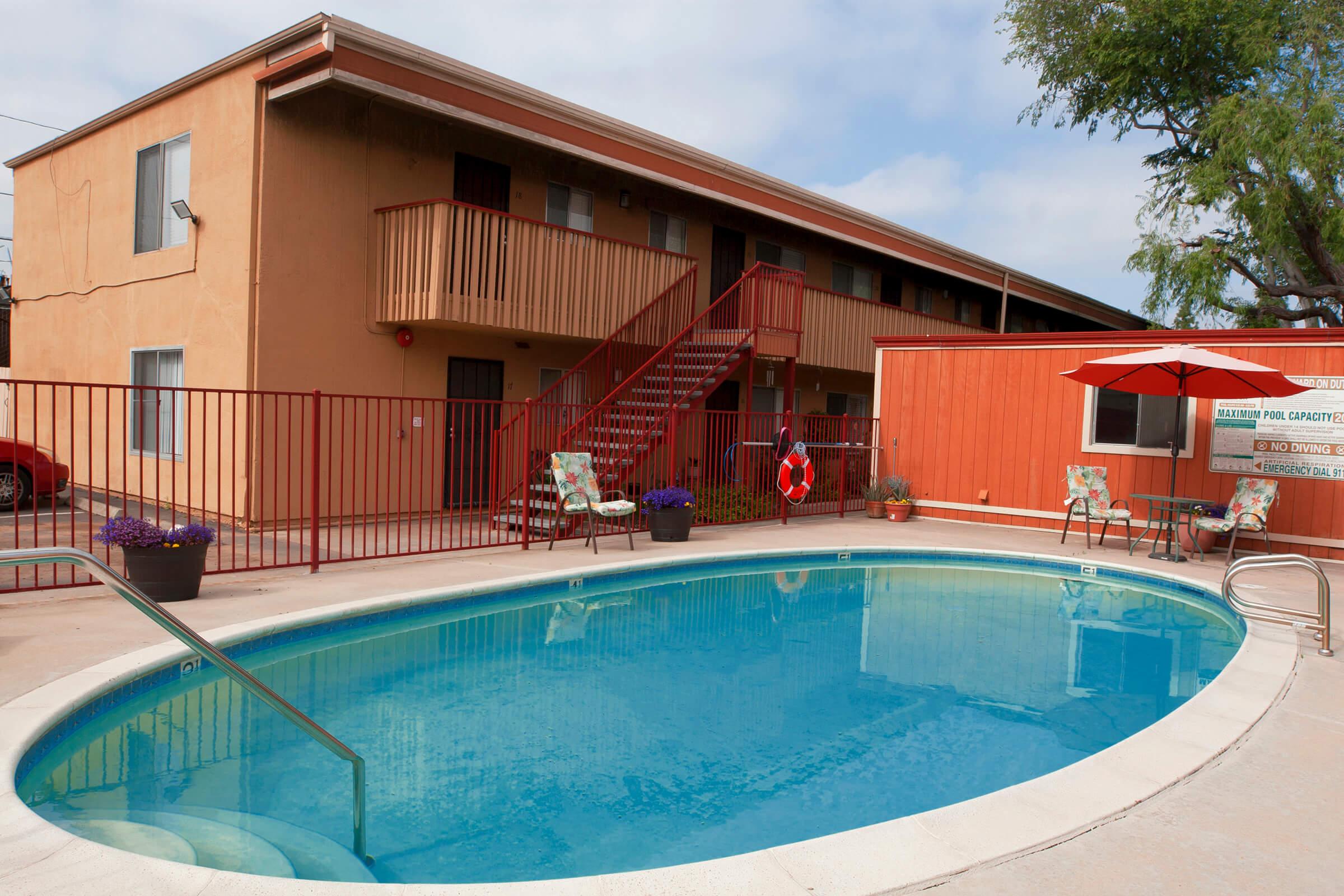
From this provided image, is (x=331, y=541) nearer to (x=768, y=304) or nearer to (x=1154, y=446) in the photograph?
(x=768, y=304)

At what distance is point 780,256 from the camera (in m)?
17.3

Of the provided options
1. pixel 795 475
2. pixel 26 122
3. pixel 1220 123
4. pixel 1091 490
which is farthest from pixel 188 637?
pixel 1220 123

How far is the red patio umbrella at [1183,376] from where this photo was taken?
9.21 m

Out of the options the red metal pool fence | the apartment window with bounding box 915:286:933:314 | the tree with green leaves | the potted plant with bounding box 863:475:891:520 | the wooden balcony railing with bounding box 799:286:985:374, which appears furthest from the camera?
the apartment window with bounding box 915:286:933:314

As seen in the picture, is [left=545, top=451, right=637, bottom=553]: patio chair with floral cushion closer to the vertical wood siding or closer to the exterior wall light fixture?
the exterior wall light fixture

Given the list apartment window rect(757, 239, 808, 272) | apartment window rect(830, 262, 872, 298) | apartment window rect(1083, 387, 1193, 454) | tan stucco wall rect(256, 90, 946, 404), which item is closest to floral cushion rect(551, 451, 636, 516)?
tan stucco wall rect(256, 90, 946, 404)

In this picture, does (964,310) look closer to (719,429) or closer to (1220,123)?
(1220,123)

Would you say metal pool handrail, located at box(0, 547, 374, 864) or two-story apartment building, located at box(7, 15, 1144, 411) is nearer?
metal pool handrail, located at box(0, 547, 374, 864)

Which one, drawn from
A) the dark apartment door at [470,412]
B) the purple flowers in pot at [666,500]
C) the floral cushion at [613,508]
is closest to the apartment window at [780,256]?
the dark apartment door at [470,412]

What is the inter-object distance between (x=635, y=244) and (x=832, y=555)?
600cm

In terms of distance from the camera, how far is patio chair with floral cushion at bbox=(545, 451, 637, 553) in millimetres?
9047

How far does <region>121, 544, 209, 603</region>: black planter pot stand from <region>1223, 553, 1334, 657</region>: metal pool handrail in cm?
718

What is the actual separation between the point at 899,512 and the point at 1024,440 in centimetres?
211

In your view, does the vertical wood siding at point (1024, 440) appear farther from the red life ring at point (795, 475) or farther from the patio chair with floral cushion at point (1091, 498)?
the red life ring at point (795, 475)
